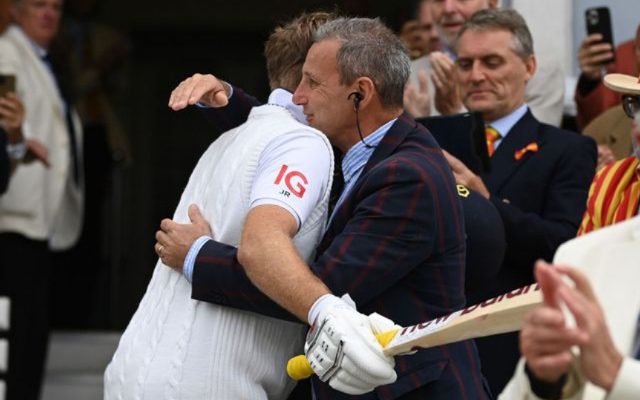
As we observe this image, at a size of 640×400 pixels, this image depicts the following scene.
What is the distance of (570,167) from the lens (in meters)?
5.76

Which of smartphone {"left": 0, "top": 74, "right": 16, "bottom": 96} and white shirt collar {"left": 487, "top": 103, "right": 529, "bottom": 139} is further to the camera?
smartphone {"left": 0, "top": 74, "right": 16, "bottom": 96}

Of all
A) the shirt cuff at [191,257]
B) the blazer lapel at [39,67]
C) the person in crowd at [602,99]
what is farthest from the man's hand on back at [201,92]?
the blazer lapel at [39,67]

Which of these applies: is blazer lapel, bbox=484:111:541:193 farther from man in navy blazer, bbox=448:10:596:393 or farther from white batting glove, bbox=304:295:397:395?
white batting glove, bbox=304:295:397:395

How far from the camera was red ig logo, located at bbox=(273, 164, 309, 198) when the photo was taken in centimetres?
424

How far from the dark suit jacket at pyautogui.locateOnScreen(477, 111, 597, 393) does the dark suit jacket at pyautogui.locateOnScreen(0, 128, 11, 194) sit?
2.22 metres

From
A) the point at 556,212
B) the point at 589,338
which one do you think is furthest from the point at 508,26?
the point at 589,338

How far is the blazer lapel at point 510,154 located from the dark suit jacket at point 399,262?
1.49 metres

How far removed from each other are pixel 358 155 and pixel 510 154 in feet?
5.01

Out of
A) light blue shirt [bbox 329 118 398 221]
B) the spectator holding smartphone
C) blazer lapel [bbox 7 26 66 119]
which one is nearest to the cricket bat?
light blue shirt [bbox 329 118 398 221]

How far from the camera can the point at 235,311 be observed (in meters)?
4.37

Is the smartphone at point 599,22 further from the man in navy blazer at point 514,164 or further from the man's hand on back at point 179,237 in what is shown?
the man's hand on back at point 179,237

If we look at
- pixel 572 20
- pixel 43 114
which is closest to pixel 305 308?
pixel 572 20

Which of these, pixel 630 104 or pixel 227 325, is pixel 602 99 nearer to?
pixel 630 104

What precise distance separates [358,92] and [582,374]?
154 cm
